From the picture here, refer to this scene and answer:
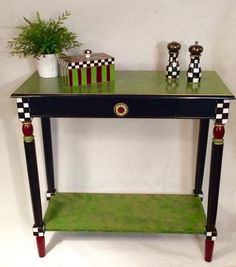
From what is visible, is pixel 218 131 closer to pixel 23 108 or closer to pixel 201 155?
pixel 201 155

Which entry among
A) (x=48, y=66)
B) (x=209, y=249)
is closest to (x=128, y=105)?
(x=48, y=66)

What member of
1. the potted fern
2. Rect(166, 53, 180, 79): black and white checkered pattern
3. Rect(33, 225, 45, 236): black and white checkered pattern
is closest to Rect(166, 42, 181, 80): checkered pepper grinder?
Rect(166, 53, 180, 79): black and white checkered pattern

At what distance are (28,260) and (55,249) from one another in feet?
0.44

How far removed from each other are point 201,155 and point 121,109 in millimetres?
624

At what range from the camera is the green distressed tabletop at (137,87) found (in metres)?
1.40

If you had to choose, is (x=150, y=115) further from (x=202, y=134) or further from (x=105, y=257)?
(x=105, y=257)

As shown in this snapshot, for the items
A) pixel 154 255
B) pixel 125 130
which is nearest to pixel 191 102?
pixel 125 130

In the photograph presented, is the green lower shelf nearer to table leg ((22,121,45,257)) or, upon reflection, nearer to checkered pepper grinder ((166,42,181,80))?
table leg ((22,121,45,257))

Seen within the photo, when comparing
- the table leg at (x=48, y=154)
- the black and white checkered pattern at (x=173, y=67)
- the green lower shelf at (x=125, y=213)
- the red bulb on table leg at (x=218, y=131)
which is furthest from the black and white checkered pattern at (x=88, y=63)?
the green lower shelf at (x=125, y=213)

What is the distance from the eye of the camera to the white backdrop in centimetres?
167

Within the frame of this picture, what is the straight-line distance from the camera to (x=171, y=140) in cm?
191

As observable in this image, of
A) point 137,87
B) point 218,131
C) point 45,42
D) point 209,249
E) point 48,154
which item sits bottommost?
point 209,249

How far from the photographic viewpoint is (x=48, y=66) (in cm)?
159

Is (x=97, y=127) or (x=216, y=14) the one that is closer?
(x=216, y=14)
